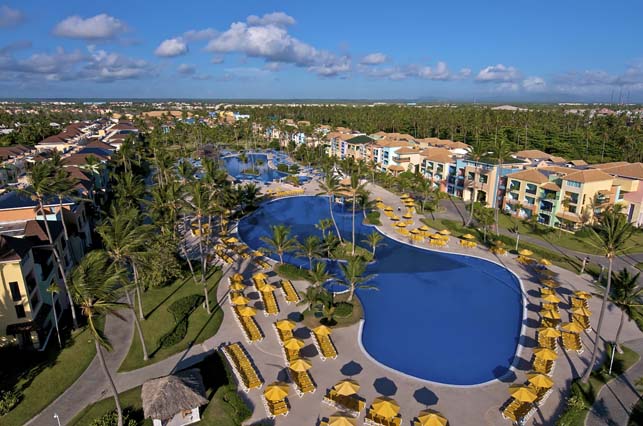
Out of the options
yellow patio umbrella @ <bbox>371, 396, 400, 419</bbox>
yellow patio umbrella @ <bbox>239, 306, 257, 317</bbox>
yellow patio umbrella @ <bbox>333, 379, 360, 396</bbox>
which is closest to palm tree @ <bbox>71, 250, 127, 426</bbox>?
yellow patio umbrella @ <bbox>333, 379, 360, 396</bbox>

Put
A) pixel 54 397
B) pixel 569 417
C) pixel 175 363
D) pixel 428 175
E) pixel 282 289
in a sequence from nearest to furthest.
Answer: pixel 569 417 < pixel 54 397 < pixel 175 363 < pixel 282 289 < pixel 428 175

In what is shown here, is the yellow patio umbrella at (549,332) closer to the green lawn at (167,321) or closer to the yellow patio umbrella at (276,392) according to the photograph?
the yellow patio umbrella at (276,392)

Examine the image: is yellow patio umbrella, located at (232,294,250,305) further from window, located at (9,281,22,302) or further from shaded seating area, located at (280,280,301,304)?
window, located at (9,281,22,302)

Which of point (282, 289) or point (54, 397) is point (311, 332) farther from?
point (54, 397)

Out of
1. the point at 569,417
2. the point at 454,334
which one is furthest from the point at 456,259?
the point at 569,417

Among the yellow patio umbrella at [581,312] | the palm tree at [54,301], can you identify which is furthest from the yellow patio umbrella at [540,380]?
the palm tree at [54,301]

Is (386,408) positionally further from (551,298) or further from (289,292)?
(551,298)
